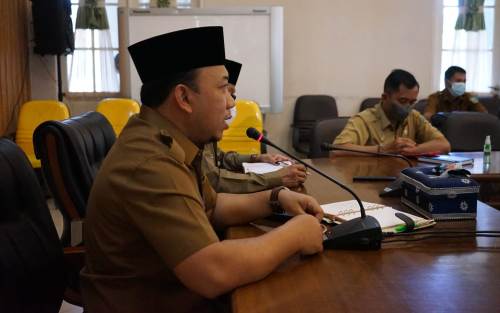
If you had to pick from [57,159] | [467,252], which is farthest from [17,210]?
[467,252]

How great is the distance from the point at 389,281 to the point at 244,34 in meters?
4.62

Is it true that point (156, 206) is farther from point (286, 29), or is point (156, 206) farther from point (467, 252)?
point (286, 29)

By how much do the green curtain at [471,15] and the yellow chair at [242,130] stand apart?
10.0ft

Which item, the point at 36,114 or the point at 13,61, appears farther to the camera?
the point at 13,61

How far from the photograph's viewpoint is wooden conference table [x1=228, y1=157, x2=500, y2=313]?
36.0 inches

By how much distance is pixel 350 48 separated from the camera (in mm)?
5957

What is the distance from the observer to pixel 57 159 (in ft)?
5.64

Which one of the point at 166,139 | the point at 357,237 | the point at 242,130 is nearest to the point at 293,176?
the point at 357,237

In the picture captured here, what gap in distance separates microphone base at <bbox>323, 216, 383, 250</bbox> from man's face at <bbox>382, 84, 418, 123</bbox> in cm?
193

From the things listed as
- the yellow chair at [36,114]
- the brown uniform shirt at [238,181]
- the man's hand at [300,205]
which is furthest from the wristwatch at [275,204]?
the yellow chair at [36,114]

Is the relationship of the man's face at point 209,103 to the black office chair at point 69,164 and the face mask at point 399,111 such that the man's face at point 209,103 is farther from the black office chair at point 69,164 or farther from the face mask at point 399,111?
the face mask at point 399,111

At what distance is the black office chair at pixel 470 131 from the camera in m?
3.39

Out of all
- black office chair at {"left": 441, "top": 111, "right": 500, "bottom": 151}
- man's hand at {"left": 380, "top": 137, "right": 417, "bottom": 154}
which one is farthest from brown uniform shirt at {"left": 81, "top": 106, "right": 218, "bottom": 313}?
black office chair at {"left": 441, "top": 111, "right": 500, "bottom": 151}

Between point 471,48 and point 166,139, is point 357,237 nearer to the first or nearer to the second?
point 166,139
